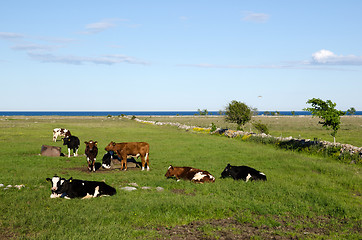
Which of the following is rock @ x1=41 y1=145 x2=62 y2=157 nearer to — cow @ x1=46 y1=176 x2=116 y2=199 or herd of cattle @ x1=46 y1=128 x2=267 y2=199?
herd of cattle @ x1=46 y1=128 x2=267 y2=199

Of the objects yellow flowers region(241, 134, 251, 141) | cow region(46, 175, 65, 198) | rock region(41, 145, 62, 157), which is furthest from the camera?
yellow flowers region(241, 134, 251, 141)

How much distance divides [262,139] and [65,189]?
28.2 metres

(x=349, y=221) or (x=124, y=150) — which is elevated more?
(x=124, y=150)

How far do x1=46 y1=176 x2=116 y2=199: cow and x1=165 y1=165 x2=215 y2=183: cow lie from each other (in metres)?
4.40

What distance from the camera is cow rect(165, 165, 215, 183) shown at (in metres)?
16.1

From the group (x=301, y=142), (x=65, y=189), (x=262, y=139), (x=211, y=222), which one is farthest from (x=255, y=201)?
(x=262, y=139)

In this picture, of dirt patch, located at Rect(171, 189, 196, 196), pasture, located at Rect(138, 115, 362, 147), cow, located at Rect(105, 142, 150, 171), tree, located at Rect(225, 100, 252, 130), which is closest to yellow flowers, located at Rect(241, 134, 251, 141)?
pasture, located at Rect(138, 115, 362, 147)

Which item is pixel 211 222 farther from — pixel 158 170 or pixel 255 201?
pixel 158 170

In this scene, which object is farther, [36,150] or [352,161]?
[36,150]

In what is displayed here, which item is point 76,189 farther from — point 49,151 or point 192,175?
point 49,151

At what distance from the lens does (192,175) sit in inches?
650

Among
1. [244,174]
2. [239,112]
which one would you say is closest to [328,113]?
[244,174]

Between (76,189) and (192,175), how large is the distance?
6.07 meters

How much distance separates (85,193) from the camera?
13047mm
